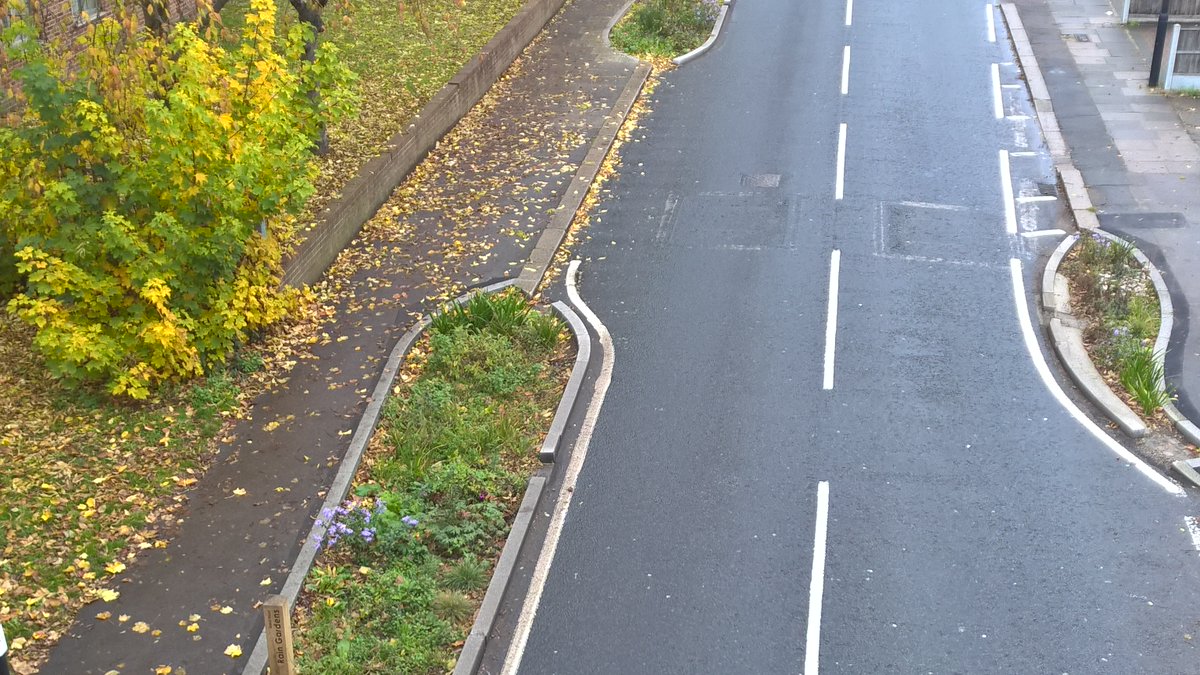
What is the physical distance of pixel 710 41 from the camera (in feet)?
83.7

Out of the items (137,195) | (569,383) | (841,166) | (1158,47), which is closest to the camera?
(137,195)

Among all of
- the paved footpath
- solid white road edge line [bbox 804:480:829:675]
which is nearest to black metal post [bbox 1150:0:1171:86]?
the paved footpath

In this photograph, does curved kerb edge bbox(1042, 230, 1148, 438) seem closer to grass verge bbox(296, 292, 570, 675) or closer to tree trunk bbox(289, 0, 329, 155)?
grass verge bbox(296, 292, 570, 675)

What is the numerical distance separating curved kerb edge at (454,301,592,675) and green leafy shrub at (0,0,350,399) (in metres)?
3.85

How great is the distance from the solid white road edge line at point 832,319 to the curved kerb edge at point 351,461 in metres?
4.34

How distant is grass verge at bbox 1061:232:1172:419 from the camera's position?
13.6 m

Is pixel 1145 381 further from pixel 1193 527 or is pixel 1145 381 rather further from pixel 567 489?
pixel 567 489

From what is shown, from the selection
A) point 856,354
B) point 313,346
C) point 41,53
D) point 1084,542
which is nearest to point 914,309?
point 856,354

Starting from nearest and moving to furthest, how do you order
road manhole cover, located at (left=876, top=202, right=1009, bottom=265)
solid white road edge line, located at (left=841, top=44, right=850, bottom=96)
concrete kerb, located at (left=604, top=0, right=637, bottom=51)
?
road manhole cover, located at (left=876, top=202, right=1009, bottom=265) < solid white road edge line, located at (left=841, top=44, right=850, bottom=96) < concrete kerb, located at (left=604, top=0, right=637, bottom=51)

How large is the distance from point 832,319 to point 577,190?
5.41 metres

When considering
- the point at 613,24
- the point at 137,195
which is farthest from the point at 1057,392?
the point at 613,24

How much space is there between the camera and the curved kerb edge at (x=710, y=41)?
2459 cm

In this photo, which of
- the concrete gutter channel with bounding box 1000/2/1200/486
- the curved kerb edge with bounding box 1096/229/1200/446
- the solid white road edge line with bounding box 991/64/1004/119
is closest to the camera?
the curved kerb edge with bounding box 1096/229/1200/446

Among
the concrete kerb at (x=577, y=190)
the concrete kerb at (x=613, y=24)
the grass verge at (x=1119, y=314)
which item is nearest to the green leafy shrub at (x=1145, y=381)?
the grass verge at (x=1119, y=314)
